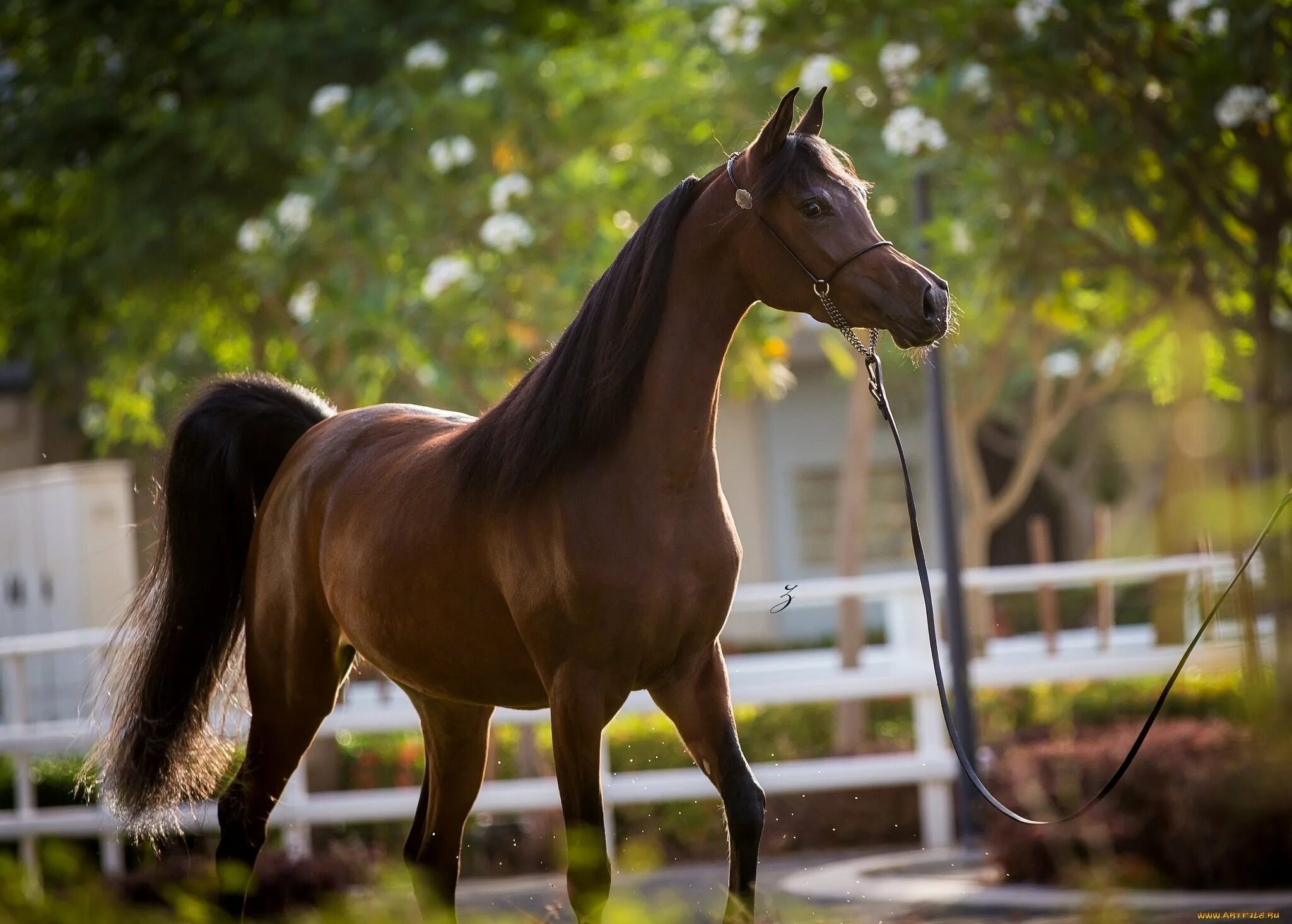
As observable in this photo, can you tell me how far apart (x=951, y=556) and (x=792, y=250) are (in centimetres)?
517

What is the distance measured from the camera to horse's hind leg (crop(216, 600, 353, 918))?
3.88 m

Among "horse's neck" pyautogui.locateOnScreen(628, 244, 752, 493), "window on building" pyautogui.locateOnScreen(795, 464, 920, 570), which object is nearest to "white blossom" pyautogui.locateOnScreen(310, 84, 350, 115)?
"horse's neck" pyautogui.locateOnScreen(628, 244, 752, 493)

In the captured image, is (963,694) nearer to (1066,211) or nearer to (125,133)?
(1066,211)

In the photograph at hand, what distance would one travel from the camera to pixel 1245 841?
5551 mm

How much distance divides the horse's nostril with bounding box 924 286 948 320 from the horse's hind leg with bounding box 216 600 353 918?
73.7 inches

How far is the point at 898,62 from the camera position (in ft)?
24.9

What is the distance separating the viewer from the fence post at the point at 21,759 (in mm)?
7879

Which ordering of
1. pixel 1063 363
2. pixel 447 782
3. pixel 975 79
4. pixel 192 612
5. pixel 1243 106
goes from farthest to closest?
1. pixel 1063 363
2. pixel 975 79
3. pixel 1243 106
4. pixel 192 612
5. pixel 447 782

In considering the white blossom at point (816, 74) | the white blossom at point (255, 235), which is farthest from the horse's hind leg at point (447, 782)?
the white blossom at point (255, 235)

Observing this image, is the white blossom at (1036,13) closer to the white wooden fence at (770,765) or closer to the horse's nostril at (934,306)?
the white wooden fence at (770,765)

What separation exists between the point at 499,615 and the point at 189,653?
1.36 metres

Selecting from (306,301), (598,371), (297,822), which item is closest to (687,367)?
(598,371)

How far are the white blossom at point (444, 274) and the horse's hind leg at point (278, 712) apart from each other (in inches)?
189

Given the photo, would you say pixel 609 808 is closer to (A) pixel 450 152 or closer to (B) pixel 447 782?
(A) pixel 450 152
